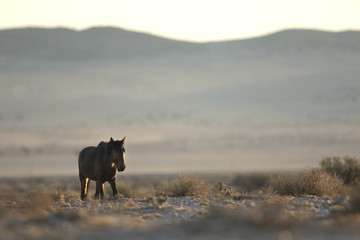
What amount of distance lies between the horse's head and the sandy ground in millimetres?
903

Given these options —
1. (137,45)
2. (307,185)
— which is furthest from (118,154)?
(137,45)

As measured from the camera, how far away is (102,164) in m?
20.4

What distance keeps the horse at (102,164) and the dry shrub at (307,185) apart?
447 cm

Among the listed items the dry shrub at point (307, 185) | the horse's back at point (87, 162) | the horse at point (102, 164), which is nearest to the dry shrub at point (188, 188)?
the dry shrub at point (307, 185)

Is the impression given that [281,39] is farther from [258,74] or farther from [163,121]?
[163,121]

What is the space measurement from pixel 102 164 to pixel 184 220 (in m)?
5.25

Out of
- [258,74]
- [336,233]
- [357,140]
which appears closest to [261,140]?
[357,140]

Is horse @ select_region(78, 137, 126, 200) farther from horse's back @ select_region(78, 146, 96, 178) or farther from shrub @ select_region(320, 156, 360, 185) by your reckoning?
shrub @ select_region(320, 156, 360, 185)

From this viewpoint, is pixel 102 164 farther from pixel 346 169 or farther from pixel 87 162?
pixel 346 169

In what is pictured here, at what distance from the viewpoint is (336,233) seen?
12.9m

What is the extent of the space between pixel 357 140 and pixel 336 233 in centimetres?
9142

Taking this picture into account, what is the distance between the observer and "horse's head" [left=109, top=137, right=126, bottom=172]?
762 inches

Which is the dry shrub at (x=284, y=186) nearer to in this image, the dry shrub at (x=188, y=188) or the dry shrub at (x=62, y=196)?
the dry shrub at (x=188, y=188)

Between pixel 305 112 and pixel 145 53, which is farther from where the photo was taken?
pixel 145 53
